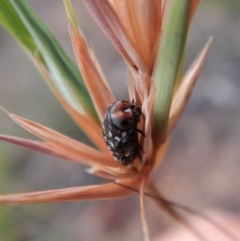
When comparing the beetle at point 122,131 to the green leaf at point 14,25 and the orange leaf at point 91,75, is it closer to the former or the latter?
the orange leaf at point 91,75

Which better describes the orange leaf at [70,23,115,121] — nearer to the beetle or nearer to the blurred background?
the beetle

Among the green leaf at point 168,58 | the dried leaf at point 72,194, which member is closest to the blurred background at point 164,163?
the dried leaf at point 72,194

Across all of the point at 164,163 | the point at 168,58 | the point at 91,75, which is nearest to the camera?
the point at 168,58

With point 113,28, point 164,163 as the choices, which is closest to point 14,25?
point 113,28

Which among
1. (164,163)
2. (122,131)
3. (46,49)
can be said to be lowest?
(164,163)

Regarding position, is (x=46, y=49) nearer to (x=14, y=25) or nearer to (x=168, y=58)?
(x=14, y=25)

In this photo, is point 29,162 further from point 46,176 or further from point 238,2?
point 238,2
